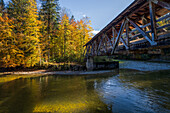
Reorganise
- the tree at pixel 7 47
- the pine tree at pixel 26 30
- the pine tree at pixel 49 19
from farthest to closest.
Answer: the pine tree at pixel 49 19
the pine tree at pixel 26 30
the tree at pixel 7 47

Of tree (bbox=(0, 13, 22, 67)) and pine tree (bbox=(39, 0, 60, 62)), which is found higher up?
pine tree (bbox=(39, 0, 60, 62))

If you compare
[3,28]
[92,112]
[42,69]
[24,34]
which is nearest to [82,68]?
[42,69]

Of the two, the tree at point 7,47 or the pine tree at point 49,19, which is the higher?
the pine tree at point 49,19

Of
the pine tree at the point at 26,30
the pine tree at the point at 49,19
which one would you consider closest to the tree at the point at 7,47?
the pine tree at the point at 26,30

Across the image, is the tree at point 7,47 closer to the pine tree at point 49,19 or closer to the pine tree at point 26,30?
the pine tree at point 26,30

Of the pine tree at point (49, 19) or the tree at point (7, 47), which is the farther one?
the pine tree at point (49, 19)

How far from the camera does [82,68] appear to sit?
18.7 metres

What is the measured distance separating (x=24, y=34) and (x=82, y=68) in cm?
1326

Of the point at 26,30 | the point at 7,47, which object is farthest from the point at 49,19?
the point at 7,47

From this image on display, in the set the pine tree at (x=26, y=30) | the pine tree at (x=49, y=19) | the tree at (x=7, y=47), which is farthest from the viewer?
the pine tree at (x=49, y=19)

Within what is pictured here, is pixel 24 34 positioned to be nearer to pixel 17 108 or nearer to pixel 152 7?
pixel 17 108

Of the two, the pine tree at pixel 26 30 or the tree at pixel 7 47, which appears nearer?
the tree at pixel 7 47

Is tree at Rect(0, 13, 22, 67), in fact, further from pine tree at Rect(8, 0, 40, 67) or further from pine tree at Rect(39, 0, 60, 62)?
pine tree at Rect(39, 0, 60, 62)

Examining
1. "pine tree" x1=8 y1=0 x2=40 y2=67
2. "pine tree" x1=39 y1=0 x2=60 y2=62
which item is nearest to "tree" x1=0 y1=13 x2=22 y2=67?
"pine tree" x1=8 y1=0 x2=40 y2=67
